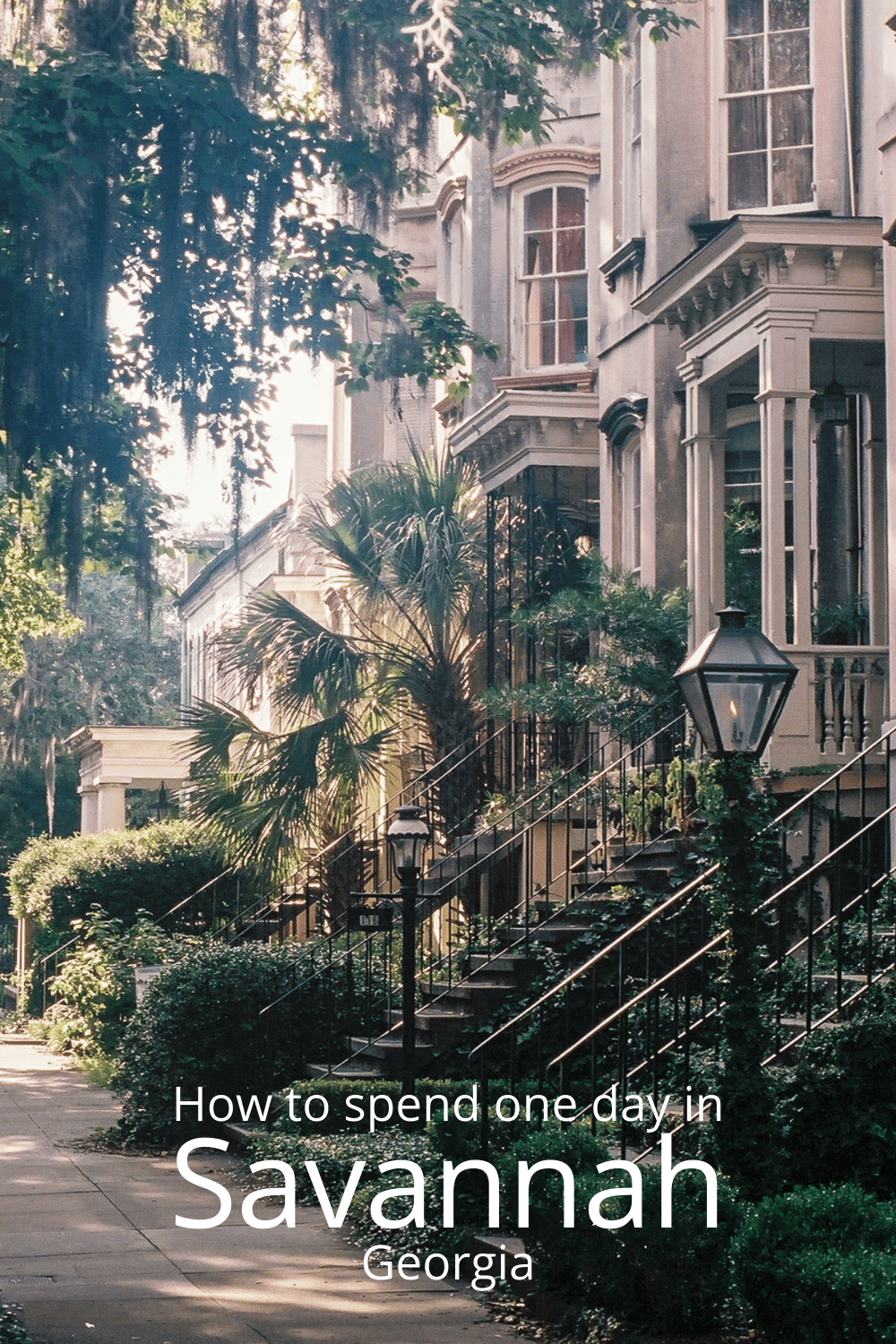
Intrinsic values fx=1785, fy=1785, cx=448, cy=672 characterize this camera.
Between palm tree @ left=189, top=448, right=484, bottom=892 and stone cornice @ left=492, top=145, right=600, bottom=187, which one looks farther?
stone cornice @ left=492, top=145, right=600, bottom=187

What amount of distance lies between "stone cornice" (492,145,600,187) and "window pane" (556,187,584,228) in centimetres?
27

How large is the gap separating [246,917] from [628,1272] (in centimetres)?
1461

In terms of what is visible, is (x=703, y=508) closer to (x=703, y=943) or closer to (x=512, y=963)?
(x=512, y=963)

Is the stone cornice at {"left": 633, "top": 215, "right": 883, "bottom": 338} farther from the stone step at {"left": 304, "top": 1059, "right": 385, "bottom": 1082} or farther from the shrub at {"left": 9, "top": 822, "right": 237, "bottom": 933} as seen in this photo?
the shrub at {"left": 9, "top": 822, "right": 237, "bottom": 933}

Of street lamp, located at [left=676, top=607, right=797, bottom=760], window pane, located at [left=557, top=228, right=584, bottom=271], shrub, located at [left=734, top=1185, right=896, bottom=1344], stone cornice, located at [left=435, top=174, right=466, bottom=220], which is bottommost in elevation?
shrub, located at [left=734, top=1185, right=896, bottom=1344]

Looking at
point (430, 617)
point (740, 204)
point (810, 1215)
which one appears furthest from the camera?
point (430, 617)

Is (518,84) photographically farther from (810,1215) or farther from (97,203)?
(810,1215)

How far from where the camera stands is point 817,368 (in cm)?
1540

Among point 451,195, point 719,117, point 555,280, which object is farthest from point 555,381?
point 719,117

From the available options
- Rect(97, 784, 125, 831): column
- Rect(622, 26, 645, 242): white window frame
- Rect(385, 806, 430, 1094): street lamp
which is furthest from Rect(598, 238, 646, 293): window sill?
Rect(97, 784, 125, 831): column

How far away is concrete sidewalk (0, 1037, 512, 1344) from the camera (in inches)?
312

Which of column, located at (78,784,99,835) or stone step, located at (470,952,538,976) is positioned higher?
column, located at (78,784,99,835)

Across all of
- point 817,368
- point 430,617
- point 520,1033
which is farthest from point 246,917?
point 817,368

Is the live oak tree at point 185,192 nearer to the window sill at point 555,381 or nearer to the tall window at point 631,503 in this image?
the tall window at point 631,503
